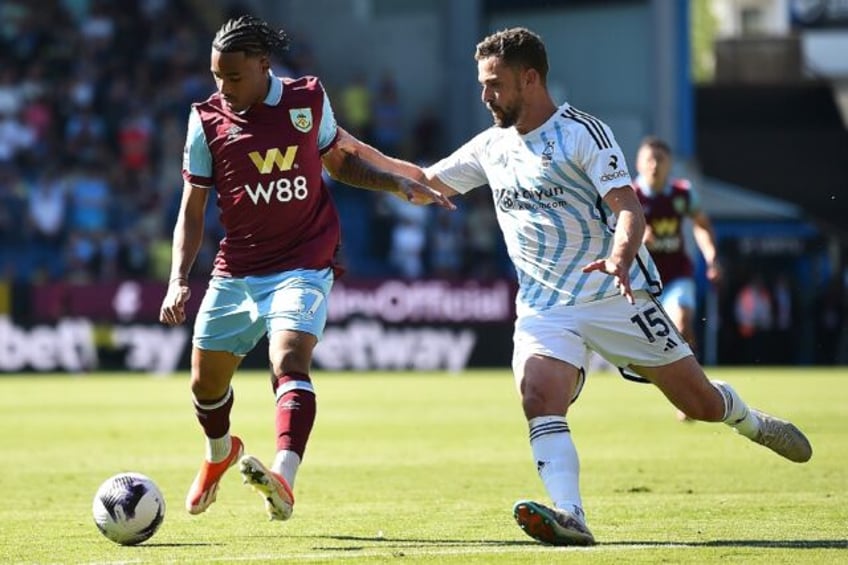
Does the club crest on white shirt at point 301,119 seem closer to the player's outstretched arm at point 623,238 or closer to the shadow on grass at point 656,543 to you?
the player's outstretched arm at point 623,238

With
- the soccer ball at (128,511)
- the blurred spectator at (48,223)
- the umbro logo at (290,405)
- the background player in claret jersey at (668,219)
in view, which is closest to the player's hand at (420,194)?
the umbro logo at (290,405)

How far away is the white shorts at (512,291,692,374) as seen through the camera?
7.67 metres

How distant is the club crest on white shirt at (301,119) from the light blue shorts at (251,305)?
2.41 ft

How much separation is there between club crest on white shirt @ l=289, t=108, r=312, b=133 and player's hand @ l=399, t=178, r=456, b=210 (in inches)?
23.1

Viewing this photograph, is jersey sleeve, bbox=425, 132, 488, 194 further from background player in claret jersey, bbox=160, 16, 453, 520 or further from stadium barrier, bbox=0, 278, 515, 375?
stadium barrier, bbox=0, 278, 515, 375

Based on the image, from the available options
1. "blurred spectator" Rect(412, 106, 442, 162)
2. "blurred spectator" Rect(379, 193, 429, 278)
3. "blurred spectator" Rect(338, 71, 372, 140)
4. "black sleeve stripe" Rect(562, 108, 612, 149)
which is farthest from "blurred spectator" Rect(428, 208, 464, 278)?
"black sleeve stripe" Rect(562, 108, 612, 149)

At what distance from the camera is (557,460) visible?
24.0 ft

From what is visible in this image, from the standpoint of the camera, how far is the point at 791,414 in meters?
15.4

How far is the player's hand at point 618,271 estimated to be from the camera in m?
7.13

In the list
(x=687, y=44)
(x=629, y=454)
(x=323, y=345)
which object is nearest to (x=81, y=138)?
(x=323, y=345)

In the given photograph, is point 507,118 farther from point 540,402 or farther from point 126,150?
point 126,150

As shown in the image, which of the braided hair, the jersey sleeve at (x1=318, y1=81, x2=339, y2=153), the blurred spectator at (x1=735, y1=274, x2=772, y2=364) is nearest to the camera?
the braided hair

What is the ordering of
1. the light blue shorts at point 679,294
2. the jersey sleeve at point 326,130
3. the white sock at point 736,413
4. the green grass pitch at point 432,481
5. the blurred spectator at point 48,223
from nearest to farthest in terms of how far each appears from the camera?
1. the green grass pitch at point 432,481
2. the white sock at point 736,413
3. the jersey sleeve at point 326,130
4. the light blue shorts at point 679,294
5. the blurred spectator at point 48,223

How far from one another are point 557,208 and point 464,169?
71 centimetres
